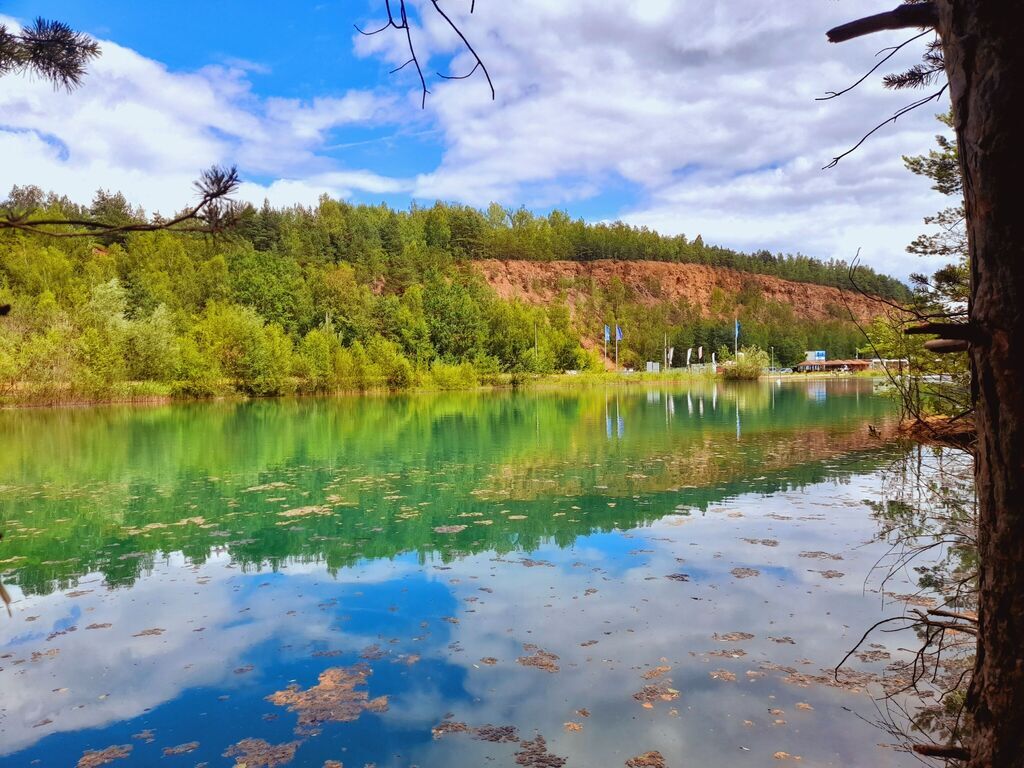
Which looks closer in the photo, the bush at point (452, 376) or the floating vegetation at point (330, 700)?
the floating vegetation at point (330, 700)

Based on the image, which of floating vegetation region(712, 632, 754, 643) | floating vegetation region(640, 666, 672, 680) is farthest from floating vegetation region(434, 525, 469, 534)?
floating vegetation region(640, 666, 672, 680)

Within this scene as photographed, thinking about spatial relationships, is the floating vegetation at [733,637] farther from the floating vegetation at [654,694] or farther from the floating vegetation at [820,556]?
the floating vegetation at [820,556]

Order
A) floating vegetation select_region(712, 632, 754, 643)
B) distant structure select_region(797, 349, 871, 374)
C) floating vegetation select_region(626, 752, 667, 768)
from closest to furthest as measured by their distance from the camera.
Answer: floating vegetation select_region(626, 752, 667, 768) < floating vegetation select_region(712, 632, 754, 643) < distant structure select_region(797, 349, 871, 374)

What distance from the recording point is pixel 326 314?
70438 mm

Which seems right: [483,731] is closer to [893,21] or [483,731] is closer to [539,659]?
[539,659]

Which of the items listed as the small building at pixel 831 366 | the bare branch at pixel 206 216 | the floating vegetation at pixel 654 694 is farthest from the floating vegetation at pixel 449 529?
the small building at pixel 831 366

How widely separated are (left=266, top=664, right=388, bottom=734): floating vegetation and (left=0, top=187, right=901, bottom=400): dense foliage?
55.9ft

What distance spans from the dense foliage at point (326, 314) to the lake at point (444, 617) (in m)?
11.9

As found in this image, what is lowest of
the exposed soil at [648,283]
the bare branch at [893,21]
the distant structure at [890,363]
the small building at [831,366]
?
the small building at [831,366]

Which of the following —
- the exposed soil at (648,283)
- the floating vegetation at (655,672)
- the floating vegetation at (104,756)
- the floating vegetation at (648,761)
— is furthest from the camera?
the exposed soil at (648,283)

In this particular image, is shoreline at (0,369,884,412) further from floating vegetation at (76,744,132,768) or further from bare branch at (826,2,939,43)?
floating vegetation at (76,744,132,768)

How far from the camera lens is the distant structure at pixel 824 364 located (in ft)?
332

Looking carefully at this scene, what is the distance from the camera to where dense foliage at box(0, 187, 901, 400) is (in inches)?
1897

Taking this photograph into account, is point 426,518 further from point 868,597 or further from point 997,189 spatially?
point 997,189
